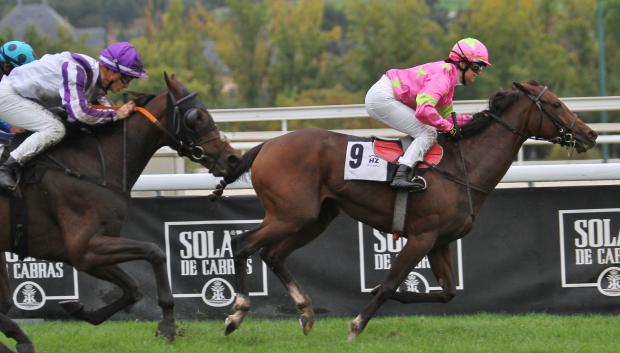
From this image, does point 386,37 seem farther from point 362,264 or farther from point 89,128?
point 89,128

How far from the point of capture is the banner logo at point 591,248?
26.0 feet

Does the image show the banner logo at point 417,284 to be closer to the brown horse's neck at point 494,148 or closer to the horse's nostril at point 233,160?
the brown horse's neck at point 494,148

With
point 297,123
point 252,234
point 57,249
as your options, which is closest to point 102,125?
point 57,249

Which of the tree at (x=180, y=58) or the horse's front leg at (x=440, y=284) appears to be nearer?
the horse's front leg at (x=440, y=284)

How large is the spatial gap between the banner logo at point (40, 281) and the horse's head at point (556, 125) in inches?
144

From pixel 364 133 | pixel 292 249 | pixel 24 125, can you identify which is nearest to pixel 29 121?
pixel 24 125

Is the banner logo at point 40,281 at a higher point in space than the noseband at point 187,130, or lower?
lower

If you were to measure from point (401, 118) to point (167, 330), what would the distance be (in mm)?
2062

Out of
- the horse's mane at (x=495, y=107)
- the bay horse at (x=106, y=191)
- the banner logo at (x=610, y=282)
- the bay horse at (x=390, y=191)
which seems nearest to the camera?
the bay horse at (x=106, y=191)

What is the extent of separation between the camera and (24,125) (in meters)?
6.46

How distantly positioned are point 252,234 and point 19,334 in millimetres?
1644

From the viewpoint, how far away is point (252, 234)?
23.2 feet

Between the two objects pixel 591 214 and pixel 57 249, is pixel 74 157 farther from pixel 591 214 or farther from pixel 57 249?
pixel 591 214

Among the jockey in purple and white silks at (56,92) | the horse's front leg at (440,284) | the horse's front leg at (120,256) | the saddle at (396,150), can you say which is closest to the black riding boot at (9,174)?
the jockey in purple and white silks at (56,92)
